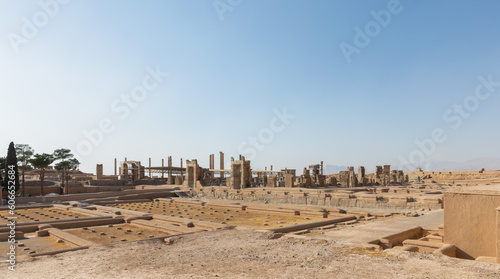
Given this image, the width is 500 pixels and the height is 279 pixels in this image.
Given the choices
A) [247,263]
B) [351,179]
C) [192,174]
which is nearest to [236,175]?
[192,174]

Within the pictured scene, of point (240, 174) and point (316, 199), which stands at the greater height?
point (240, 174)

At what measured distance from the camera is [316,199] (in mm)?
17078

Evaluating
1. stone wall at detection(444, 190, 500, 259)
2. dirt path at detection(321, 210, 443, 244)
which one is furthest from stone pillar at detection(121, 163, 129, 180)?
stone wall at detection(444, 190, 500, 259)

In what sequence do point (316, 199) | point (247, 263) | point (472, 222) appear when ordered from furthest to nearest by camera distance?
point (316, 199), point (472, 222), point (247, 263)

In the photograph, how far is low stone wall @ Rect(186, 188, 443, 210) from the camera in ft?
45.7

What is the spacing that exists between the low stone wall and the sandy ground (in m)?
8.57

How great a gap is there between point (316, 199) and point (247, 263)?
12.1 m

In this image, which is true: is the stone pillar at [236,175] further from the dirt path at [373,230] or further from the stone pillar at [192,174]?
the dirt path at [373,230]

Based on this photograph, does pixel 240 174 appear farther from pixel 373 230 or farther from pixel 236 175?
pixel 373 230

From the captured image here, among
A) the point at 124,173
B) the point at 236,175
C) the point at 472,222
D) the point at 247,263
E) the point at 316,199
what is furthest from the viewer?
the point at 124,173

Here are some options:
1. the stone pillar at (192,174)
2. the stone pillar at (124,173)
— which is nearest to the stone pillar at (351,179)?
the stone pillar at (192,174)

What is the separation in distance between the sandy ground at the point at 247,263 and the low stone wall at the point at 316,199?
8572 millimetres

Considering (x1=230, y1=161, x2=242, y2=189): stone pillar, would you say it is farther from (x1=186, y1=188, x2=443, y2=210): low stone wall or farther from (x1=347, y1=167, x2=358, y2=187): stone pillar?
(x1=347, y1=167, x2=358, y2=187): stone pillar

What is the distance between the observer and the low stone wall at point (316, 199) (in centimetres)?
1393
